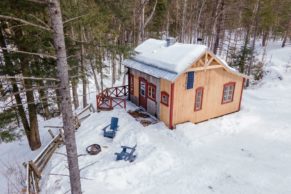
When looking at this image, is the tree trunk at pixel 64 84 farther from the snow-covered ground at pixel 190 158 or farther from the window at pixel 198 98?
the window at pixel 198 98

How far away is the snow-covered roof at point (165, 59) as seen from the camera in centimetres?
1177

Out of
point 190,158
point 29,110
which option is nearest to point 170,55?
point 190,158

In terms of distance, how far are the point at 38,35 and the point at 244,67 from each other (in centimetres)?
1971

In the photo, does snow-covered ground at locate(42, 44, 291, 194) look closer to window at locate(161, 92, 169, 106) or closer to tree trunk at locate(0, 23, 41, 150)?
window at locate(161, 92, 169, 106)

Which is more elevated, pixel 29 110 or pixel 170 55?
pixel 170 55

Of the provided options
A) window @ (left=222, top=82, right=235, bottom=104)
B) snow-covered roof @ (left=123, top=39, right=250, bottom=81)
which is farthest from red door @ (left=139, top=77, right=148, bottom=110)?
window @ (left=222, top=82, right=235, bottom=104)

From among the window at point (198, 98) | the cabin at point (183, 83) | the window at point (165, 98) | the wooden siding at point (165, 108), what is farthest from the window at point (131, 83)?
the window at point (198, 98)

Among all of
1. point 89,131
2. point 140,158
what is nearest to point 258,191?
point 140,158

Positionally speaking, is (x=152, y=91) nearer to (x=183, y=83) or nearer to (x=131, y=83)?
(x=183, y=83)

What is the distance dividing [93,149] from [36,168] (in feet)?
7.97

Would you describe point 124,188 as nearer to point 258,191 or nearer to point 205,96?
point 258,191

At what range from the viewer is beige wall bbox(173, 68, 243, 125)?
1237 centimetres

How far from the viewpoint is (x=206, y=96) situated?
13391 millimetres

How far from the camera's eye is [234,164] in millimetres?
10016
